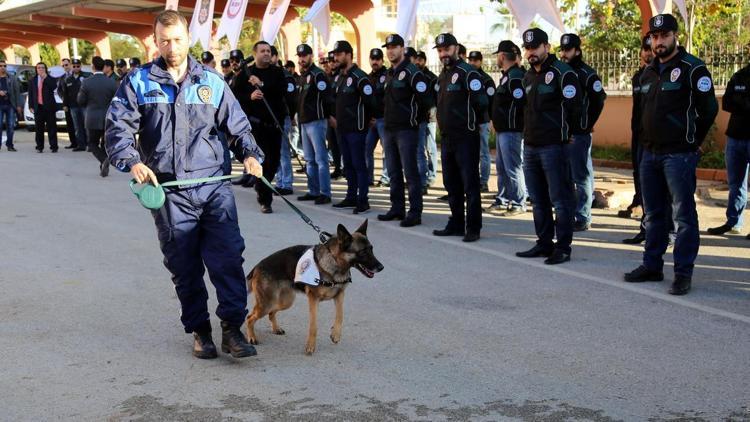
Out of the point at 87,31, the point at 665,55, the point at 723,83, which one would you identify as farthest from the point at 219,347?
the point at 87,31

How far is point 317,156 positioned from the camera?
38.3ft

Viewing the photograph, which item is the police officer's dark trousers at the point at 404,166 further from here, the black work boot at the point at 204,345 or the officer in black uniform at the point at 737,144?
the black work boot at the point at 204,345

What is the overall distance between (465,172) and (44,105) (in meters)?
14.3

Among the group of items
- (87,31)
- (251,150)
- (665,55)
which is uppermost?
(87,31)

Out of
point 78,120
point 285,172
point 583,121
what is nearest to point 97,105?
point 78,120

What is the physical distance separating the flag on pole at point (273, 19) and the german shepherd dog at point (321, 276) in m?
10.6

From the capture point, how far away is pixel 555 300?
6.48 meters

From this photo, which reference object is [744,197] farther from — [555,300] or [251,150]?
[251,150]

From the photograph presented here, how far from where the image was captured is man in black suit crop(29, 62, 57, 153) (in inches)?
794

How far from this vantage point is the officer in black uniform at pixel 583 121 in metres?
9.00

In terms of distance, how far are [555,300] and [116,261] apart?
13.3 ft

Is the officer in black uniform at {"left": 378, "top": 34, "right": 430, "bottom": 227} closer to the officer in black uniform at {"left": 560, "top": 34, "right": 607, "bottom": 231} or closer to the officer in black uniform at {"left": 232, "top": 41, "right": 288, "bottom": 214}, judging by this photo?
the officer in black uniform at {"left": 560, "top": 34, "right": 607, "bottom": 231}

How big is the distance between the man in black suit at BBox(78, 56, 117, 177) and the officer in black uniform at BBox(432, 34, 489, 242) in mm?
7760

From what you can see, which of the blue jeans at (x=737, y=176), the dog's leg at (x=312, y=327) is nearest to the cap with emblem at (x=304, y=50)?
the blue jeans at (x=737, y=176)
